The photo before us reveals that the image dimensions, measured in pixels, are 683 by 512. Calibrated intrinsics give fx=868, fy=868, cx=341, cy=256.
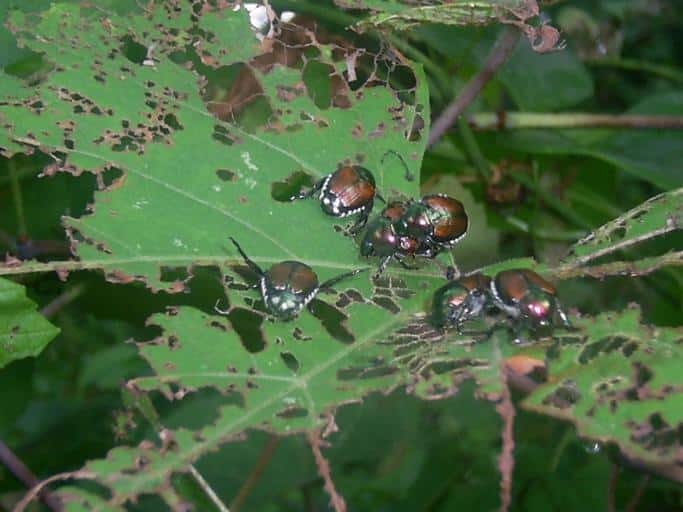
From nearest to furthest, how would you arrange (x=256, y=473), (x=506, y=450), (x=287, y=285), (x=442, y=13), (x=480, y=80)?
(x=506, y=450), (x=287, y=285), (x=442, y=13), (x=480, y=80), (x=256, y=473)

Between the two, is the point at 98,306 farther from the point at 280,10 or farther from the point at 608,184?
the point at 608,184

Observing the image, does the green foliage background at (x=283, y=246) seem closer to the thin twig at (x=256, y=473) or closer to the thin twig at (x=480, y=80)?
the thin twig at (x=256, y=473)

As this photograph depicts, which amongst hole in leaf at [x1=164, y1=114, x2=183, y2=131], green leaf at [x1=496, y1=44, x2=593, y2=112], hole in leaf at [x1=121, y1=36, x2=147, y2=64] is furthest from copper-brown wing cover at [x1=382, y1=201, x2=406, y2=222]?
green leaf at [x1=496, y1=44, x2=593, y2=112]

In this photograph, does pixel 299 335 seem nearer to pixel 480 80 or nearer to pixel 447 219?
pixel 447 219

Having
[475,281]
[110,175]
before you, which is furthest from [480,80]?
[110,175]

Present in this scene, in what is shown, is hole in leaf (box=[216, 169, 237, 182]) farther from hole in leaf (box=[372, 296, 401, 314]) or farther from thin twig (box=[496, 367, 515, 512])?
thin twig (box=[496, 367, 515, 512])

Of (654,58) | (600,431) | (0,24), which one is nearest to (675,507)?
(600,431)
